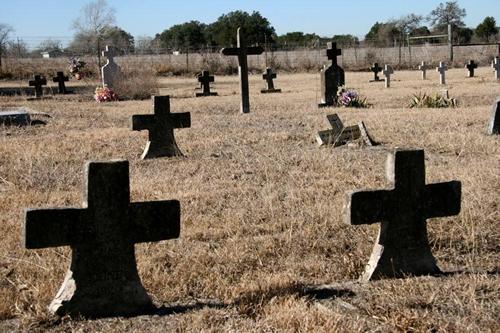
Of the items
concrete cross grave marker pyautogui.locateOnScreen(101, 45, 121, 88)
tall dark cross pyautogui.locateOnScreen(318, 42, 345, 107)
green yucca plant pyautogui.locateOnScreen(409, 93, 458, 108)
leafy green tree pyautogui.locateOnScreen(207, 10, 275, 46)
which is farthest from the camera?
leafy green tree pyautogui.locateOnScreen(207, 10, 275, 46)

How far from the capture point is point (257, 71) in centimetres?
4438

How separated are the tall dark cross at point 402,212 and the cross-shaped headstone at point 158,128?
572cm

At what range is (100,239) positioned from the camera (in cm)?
362

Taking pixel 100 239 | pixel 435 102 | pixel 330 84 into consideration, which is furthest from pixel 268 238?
pixel 330 84

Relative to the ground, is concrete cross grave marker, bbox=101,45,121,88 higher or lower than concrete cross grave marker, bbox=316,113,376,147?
higher

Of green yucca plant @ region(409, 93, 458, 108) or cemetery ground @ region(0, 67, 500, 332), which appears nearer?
cemetery ground @ region(0, 67, 500, 332)

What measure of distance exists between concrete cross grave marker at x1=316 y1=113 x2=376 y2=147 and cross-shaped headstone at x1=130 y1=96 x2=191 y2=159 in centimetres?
212

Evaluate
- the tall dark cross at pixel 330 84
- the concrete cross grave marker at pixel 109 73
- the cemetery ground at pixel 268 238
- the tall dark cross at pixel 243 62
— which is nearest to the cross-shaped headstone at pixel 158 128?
the cemetery ground at pixel 268 238

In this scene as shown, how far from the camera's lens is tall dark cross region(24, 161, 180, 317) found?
11.5 ft

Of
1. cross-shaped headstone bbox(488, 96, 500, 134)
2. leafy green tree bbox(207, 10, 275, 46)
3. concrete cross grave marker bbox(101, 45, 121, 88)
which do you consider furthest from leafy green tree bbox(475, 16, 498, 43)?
cross-shaped headstone bbox(488, 96, 500, 134)

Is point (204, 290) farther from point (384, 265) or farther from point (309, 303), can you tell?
point (384, 265)

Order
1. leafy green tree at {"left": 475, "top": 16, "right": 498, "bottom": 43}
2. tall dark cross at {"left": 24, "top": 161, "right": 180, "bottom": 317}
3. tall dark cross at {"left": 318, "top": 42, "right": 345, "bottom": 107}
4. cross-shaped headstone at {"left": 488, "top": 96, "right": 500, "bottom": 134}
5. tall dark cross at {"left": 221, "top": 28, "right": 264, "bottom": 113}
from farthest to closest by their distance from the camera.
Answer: leafy green tree at {"left": 475, "top": 16, "right": 498, "bottom": 43} < tall dark cross at {"left": 318, "top": 42, "right": 345, "bottom": 107} < tall dark cross at {"left": 221, "top": 28, "right": 264, "bottom": 113} < cross-shaped headstone at {"left": 488, "top": 96, "right": 500, "bottom": 134} < tall dark cross at {"left": 24, "top": 161, "right": 180, "bottom": 317}

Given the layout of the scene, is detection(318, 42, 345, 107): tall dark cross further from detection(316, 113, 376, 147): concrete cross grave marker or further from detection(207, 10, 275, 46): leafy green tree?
detection(207, 10, 275, 46): leafy green tree

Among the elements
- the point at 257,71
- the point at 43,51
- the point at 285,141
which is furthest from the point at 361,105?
the point at 43,51
